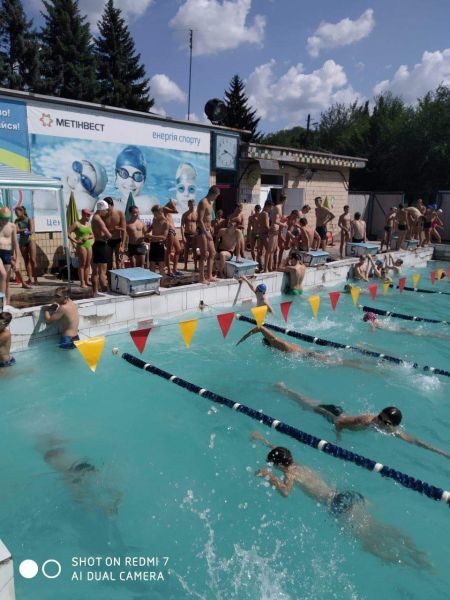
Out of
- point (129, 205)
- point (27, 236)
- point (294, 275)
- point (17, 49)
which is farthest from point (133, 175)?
point (17, 49)

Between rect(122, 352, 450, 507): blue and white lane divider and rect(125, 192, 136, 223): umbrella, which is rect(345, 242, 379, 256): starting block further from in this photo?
rect(122, 352, 450, 507): blue and white lane divider

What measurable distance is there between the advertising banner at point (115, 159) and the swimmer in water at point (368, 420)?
23.6 feet

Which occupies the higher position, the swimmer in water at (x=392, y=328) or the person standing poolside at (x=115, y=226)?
the person standing poolside at (x=115, y=226)

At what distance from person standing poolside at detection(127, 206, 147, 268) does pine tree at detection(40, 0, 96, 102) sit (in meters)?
26.4

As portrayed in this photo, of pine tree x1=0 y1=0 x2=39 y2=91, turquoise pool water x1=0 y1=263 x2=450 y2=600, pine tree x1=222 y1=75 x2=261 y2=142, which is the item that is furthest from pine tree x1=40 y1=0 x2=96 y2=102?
turquoise pool water x1=0 y1=263 x2=450 y2=600

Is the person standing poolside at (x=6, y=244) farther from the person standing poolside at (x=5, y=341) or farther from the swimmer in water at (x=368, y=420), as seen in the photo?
the swimmer in water at (x=368, y=420)

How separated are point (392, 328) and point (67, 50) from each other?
31114mm

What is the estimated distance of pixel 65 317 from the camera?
7.03 m

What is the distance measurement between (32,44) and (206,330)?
28037 mm

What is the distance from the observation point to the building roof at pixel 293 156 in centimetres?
1451

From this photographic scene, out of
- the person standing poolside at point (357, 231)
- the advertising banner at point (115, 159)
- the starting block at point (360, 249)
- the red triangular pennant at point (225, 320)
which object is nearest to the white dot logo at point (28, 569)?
the red triangular pennant at point (225, 320)

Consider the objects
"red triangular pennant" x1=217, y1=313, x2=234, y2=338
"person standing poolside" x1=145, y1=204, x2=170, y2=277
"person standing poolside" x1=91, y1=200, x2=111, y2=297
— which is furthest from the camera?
"person standing poolside" x1=145, y1=204, x2=170, y2=277

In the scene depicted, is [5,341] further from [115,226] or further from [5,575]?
[5,575]

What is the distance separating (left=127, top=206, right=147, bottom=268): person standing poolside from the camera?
9.38 metres
